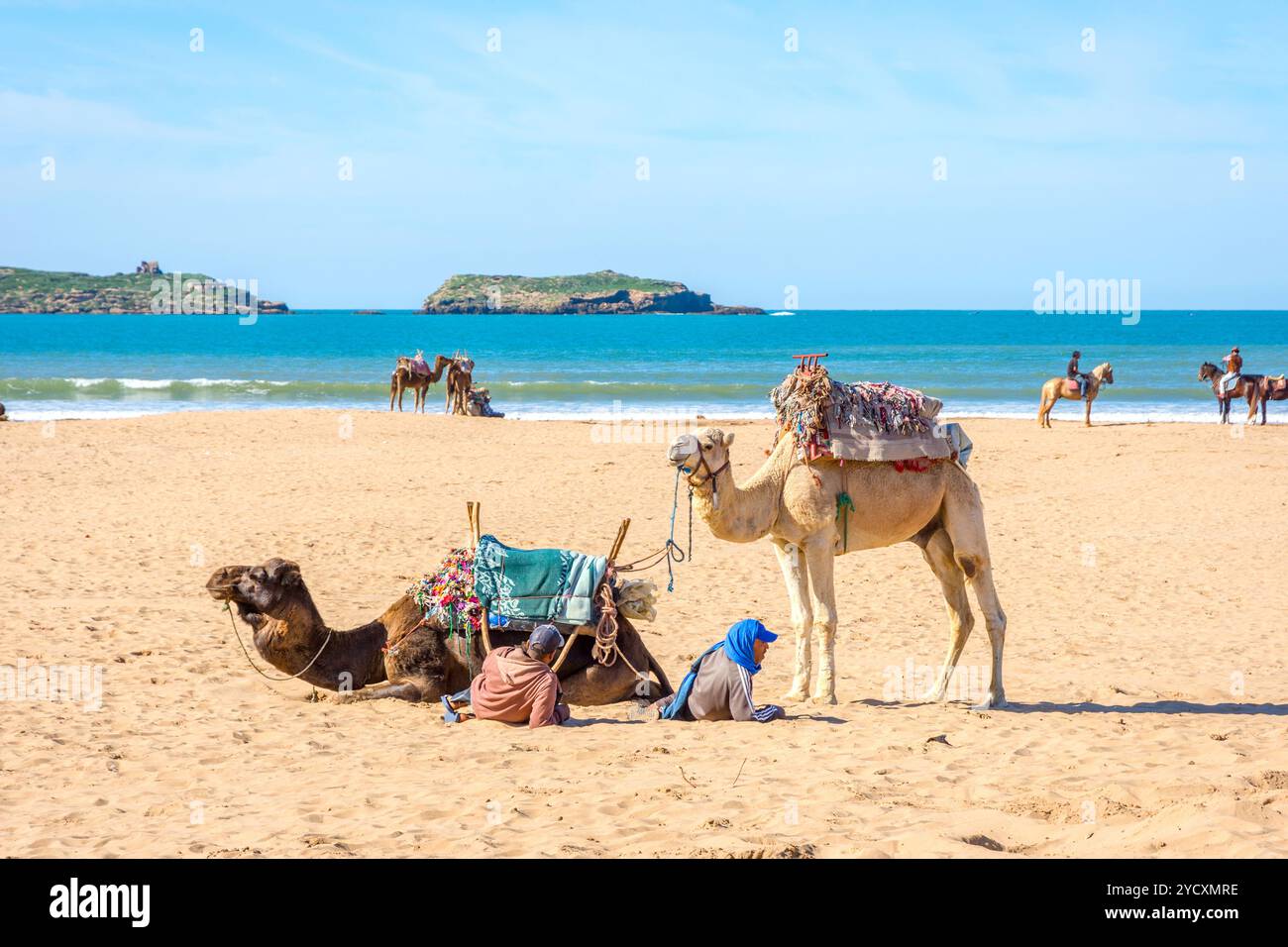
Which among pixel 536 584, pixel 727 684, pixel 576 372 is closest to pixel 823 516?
pixel 727 684

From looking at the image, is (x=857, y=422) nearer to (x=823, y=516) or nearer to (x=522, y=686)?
(x=823, y=516)

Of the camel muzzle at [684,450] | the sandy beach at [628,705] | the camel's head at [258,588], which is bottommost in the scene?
the sandy beach at [628,705]

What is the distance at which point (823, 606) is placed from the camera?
8609 mm

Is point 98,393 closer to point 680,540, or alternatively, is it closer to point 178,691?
point 680,540

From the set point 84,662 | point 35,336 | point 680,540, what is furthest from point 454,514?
point 35,336

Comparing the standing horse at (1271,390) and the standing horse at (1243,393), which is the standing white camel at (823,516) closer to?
the standing horse at (1243,393)

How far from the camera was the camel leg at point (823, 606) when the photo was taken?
8.55m

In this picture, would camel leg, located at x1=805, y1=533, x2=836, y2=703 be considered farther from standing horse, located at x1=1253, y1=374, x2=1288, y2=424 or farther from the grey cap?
standing horse, located at x1=1253, y1=374, x2=1288, y2=424

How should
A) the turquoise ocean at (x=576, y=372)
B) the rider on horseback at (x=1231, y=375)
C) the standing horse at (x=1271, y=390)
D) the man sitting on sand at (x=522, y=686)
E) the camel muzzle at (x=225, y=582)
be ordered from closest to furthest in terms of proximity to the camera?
1. the man sitting on sand at (x=522, y=686)
2. the camel muzzle at (x=225, y=582)
3. the rider on horseback at (x=1231, y=375)
4. the standing horse at (x=1271, y=390)
5. the turquoise ocean at (x=576, y=372)

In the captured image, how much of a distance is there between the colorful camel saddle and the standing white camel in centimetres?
13

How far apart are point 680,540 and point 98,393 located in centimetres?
3251

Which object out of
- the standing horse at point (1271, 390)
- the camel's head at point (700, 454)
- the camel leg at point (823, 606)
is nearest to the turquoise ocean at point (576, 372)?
the standing horse at point (1271, 390)

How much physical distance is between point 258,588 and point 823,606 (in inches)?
153

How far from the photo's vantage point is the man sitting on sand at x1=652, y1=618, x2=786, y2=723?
25.6ft
